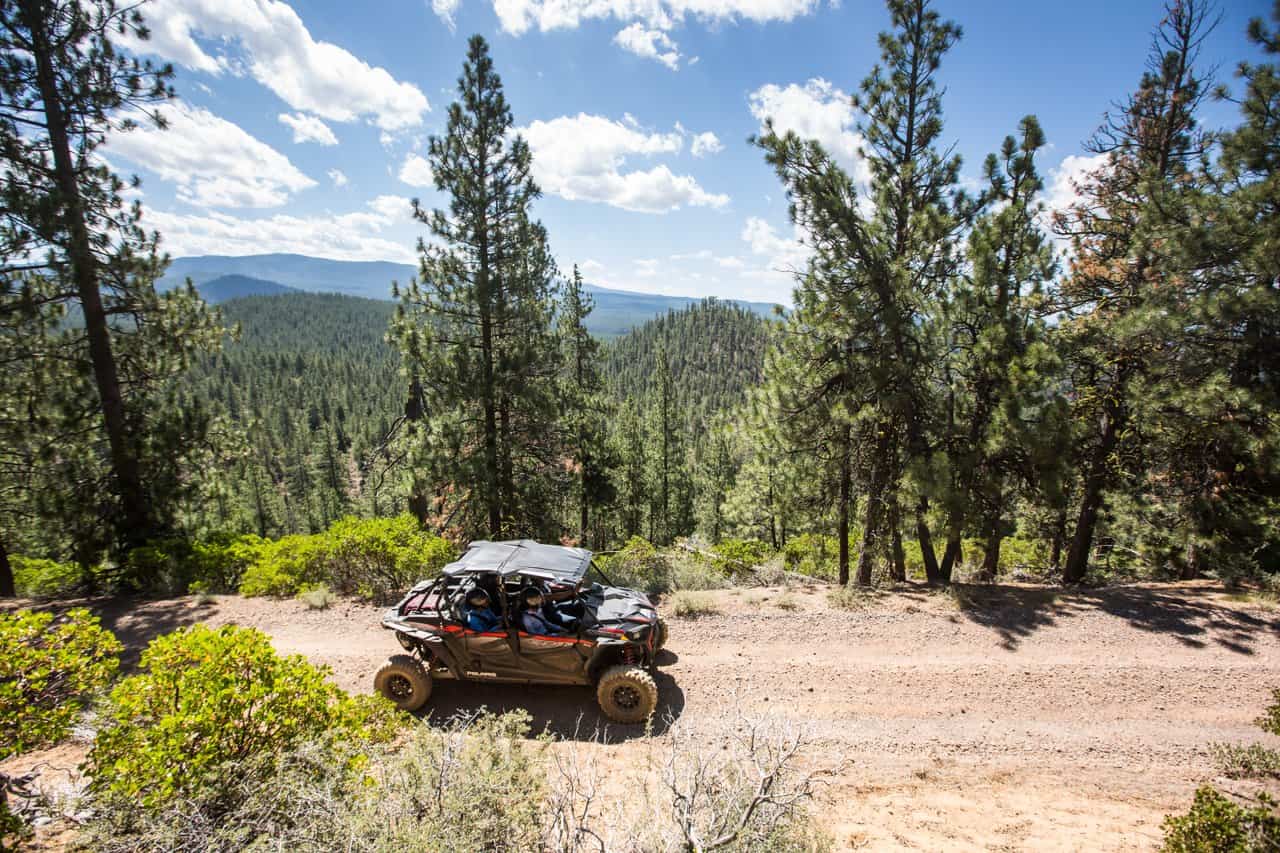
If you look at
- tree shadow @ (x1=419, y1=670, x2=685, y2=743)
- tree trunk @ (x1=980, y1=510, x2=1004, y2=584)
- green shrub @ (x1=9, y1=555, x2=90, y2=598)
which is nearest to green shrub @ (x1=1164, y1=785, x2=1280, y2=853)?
tree shadow @ (x1=419, y1=670, x2=685, y2=743)

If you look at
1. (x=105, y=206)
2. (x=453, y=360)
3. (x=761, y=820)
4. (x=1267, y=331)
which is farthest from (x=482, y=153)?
(x=1267, y=331)

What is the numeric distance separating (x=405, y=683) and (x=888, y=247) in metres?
10.4

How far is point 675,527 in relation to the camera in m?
37.9

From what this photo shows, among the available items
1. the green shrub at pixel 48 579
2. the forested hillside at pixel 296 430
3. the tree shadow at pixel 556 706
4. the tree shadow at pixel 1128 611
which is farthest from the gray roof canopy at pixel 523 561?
the green shrub at pixel 48 579

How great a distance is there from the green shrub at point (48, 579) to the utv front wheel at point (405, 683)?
886 centimetres

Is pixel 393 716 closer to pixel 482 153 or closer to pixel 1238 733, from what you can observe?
pixel 1238 733


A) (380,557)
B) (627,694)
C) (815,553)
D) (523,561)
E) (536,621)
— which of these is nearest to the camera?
(627,694)

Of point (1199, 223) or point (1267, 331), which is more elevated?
point (1199, 223)

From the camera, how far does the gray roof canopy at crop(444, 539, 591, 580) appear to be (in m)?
6.57

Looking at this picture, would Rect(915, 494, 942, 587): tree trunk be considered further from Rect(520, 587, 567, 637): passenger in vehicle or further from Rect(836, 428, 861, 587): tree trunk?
Rect(520, 587, 567, 637): passenger in vehicle

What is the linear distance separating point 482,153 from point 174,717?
11668 millimetres

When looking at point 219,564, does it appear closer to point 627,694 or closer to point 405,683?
point 405,683

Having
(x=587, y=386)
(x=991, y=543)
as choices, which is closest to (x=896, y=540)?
(x=991, y=543)

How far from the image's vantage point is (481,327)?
12.5m
